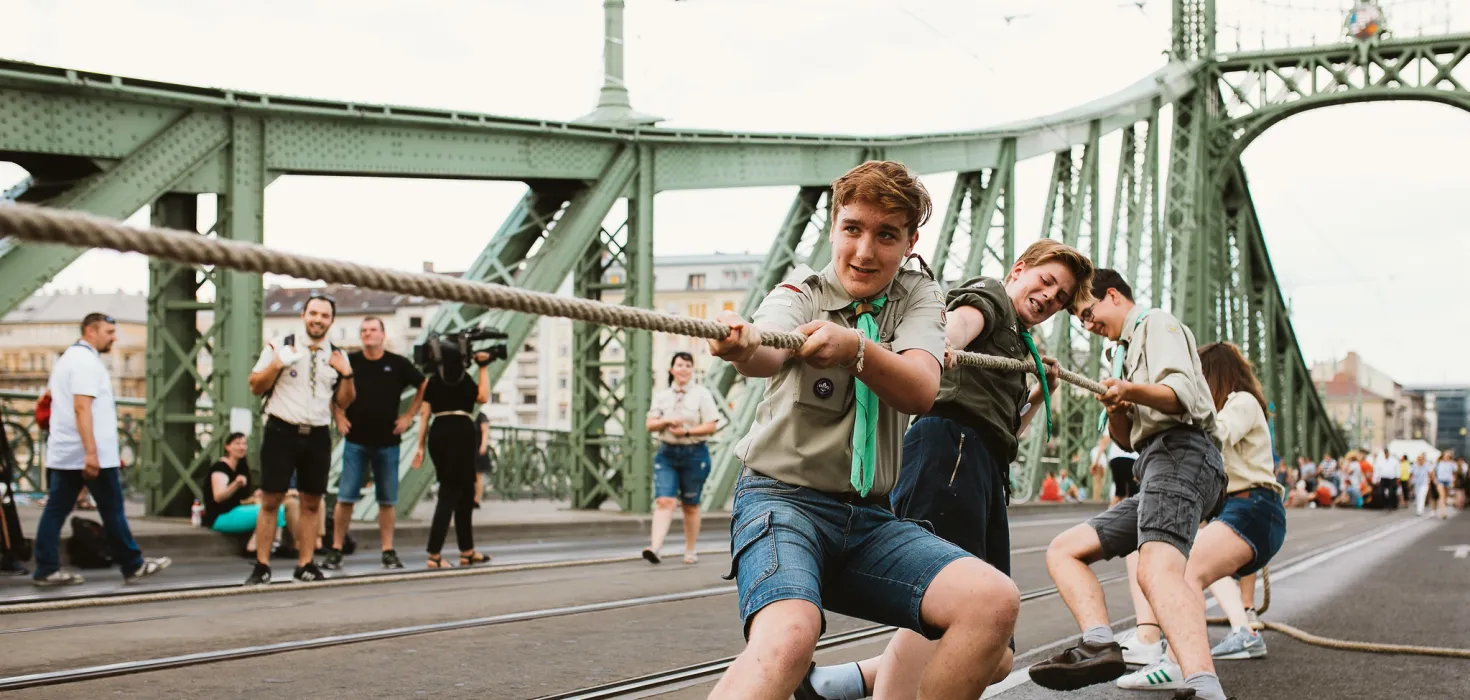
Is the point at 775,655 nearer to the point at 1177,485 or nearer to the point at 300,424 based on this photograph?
the point at 1177,485

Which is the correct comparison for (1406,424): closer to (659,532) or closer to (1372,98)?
(1372,98)

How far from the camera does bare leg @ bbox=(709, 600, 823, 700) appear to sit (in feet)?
8.73

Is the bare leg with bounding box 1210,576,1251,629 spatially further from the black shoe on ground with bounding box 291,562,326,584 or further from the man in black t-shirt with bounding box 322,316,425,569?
the man in black t-shirt with bounding box 322,316,425,569

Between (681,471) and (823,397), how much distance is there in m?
8.10

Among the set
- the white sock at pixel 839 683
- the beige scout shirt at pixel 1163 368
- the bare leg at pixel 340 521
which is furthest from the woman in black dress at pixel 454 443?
the white sock at pixel 839 683

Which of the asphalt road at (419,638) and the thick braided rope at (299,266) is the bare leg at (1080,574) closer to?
the asphalt road at (419,638)

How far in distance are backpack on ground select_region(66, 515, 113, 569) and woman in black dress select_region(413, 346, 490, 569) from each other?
2303 millimetres

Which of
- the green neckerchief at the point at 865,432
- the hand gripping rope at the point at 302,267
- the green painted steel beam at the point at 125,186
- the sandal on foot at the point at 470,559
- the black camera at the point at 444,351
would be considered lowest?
the sandal on foot at the point at 470,559

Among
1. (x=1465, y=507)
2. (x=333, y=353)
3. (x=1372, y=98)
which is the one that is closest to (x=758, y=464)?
(x=333, y=353)

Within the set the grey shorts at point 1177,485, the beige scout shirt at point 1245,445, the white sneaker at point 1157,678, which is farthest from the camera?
the beige scout shirt at point 1245,445

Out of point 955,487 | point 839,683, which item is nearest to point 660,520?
point 839,683

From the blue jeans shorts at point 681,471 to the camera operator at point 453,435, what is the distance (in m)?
1.50

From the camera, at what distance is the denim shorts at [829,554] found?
9.53 feet

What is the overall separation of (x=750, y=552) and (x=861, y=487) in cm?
31
